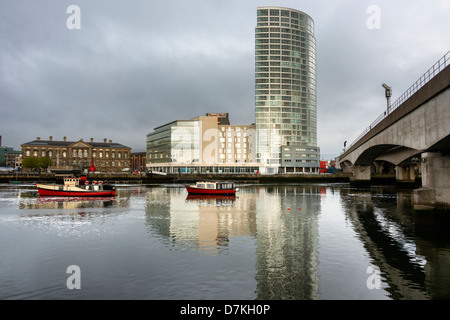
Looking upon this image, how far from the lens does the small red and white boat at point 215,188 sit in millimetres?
67875

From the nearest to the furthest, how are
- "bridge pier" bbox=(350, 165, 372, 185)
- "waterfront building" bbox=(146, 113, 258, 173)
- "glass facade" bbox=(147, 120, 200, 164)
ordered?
"bridge pier" bbox=(350, 165, 372, 185) < "waterfront building" bbox=(146, 113, 258, 173) < "glass facade" bbox=(147, 120, 200, 164)

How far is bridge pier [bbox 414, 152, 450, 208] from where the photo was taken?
31438mm

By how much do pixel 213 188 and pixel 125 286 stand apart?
178 feet

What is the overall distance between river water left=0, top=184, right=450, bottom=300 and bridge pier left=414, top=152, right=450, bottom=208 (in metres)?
1.65

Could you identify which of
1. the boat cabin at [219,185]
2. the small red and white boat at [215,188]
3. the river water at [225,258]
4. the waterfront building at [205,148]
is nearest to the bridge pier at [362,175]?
the small red and white boat at [215,188]

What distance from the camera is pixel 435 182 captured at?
31.9m

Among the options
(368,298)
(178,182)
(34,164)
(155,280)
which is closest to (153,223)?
(155,280)

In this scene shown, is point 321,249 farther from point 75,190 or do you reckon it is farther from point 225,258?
point 75,190

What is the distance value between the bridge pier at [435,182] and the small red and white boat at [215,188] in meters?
39.6

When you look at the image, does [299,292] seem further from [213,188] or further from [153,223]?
[213,188]

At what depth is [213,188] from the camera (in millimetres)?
69438

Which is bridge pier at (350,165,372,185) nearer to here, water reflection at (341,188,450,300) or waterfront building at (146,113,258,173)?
water reflection at (341,188,450,300)

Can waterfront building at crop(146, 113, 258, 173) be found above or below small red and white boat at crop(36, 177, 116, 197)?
above

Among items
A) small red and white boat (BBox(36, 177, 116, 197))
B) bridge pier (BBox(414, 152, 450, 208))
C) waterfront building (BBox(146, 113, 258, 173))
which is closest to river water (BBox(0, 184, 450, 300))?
bridge pier (BBox(414, 152, 450, 208))
